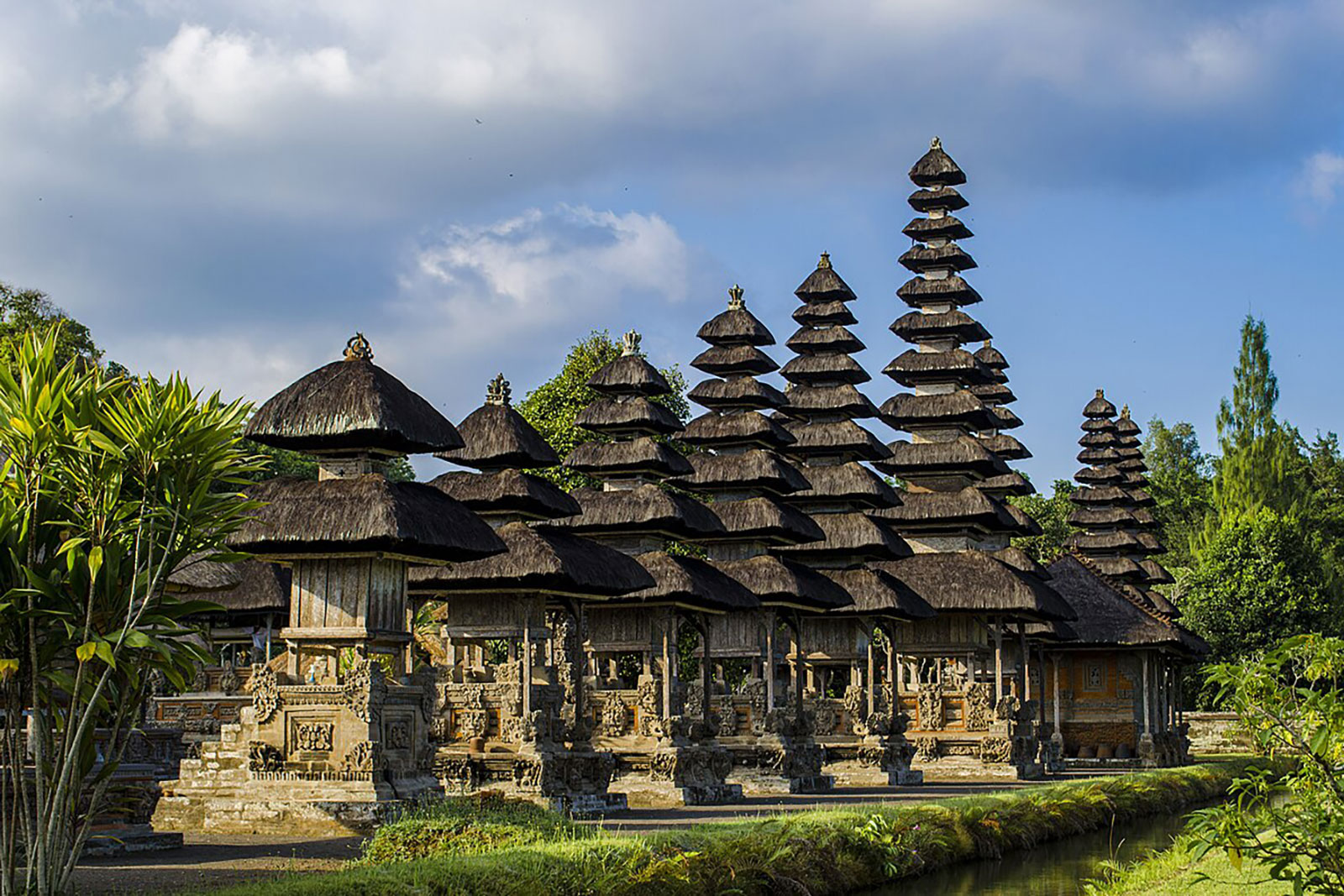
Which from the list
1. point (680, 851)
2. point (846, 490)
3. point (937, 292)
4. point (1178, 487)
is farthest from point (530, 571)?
point (1178, 487)

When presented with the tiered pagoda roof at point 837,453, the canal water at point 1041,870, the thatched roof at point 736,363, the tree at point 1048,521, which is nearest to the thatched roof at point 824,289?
the tiered pagoda roof at point 837,453

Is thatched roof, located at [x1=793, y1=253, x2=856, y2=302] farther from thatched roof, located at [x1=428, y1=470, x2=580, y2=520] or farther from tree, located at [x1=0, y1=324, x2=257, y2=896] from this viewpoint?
tree, located at [x1=0, y1=324, x2=257, y2=896]

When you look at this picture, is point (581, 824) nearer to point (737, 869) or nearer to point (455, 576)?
point (737, 869)

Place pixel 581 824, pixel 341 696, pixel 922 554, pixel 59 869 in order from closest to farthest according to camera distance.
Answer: pixel 59 869 < pixel 581 824 < pixel 341 696 < pixel 922 554

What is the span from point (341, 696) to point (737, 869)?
715cm

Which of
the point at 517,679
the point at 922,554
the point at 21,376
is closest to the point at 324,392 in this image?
the point at 517,679

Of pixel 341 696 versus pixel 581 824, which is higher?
pixel 341 696

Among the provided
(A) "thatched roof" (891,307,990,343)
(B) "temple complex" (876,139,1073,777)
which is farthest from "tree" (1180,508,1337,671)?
(A) "thatched roof" (891,307,990,343)

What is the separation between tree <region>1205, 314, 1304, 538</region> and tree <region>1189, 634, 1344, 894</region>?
193ft

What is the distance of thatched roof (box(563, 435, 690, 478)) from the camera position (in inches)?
1315

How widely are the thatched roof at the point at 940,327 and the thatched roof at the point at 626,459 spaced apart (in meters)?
15.7

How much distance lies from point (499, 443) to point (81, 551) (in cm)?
1641

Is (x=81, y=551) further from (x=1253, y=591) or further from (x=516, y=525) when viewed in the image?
(x=1253, y=591)

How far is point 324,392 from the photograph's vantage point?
23078 millimetres
